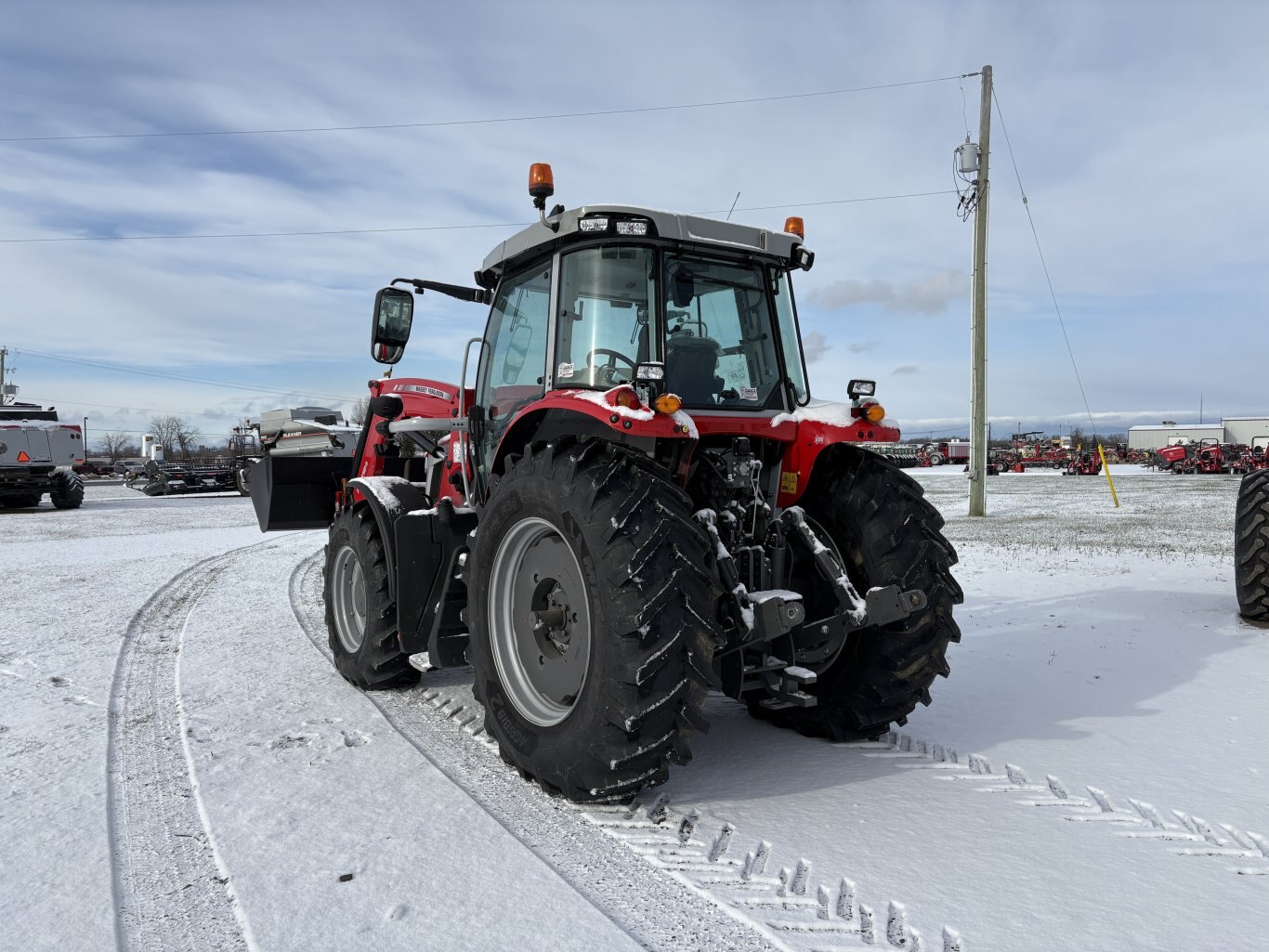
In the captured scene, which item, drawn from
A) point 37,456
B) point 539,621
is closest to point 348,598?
point 539,621

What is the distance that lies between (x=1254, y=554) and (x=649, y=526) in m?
5.88

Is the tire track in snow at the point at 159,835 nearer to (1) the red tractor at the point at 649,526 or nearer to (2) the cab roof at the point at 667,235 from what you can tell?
(1) the red tractor at the point at 649,526

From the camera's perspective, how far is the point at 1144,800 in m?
3.37

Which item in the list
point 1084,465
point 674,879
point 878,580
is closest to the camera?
point 674,879

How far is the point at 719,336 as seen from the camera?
4.19 meters

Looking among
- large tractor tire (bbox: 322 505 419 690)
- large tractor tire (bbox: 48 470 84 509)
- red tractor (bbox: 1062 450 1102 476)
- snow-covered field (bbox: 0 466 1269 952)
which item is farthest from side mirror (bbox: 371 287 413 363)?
red tractor (bbox: 1062 450 1102 476)

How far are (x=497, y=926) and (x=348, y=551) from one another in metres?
3.35

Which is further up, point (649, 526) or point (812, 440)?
point (812, 440)

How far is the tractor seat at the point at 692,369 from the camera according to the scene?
393cm

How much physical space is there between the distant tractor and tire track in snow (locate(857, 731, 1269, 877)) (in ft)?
72.6

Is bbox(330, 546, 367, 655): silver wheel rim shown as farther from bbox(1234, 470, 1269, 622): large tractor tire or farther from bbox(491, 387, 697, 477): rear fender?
bbox(1234, 470, 1269, 622): large tractor tire

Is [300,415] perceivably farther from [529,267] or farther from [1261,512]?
[1261,512]

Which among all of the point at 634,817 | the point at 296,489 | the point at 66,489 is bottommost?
the point at 634,817

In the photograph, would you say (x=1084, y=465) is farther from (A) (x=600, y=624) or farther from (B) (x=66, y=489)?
(A) (x=600, y=624)
